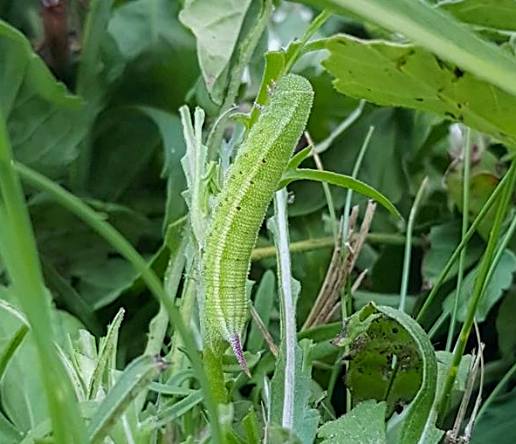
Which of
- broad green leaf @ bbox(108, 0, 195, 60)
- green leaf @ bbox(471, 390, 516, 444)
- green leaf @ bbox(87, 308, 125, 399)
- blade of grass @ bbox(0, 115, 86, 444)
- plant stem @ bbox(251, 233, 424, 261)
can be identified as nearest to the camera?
blade of grass @ bbox(0, 115, 86, 444)

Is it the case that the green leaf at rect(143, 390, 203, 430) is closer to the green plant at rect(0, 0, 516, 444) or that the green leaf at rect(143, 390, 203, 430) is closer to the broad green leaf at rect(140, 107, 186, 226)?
the green plant at rect(0, 0, 516, 444)

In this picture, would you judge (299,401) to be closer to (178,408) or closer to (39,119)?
(178,408)

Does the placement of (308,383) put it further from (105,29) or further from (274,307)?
(105,29)

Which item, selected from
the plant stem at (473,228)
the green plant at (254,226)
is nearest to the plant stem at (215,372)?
the green plant at (254,226)

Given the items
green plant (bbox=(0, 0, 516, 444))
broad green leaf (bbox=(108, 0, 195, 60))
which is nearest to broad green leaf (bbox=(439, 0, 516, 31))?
green plant (bbox=(0, 0, 516, 444))

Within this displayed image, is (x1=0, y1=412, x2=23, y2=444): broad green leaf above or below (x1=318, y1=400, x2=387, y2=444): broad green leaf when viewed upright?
below

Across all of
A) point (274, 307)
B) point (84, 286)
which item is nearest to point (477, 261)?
point (274, 307)
